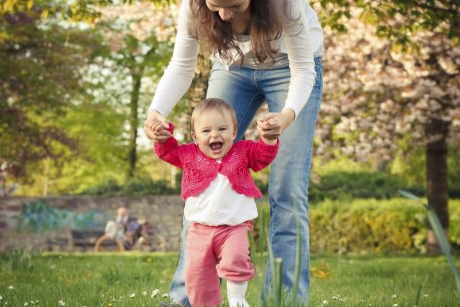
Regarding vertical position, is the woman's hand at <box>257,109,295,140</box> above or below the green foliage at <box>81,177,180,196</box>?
above

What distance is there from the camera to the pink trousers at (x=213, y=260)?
2824 millimetres

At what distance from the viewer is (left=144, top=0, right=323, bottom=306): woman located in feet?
9.48

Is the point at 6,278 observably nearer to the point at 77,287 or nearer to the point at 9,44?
the point at 77,287

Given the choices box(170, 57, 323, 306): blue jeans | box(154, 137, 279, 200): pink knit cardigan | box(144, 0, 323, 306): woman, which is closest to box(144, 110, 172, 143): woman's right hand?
box(144, 0, 323, 306): woman

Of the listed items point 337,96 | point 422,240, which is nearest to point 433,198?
point 422,240

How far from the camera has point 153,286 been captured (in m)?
4.74

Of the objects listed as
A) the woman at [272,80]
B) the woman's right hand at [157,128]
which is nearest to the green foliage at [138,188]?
the woman at [272,80]

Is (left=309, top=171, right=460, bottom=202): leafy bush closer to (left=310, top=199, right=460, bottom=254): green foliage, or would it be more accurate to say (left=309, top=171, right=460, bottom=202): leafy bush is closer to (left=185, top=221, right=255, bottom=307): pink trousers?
(left=310, top=199, right=460, bottom=254): green foliage

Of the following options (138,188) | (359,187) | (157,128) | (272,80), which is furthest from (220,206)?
(359,187)

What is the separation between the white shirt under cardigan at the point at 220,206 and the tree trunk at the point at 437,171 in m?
9.90

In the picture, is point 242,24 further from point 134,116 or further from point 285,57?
point 134,116

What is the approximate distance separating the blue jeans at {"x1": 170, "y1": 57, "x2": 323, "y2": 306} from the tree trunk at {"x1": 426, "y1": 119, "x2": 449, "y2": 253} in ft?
30.9

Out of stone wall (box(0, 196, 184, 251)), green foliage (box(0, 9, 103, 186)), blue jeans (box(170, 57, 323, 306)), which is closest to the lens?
blue jeans (box(170, 57, 323, 306))

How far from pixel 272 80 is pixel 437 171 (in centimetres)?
973
